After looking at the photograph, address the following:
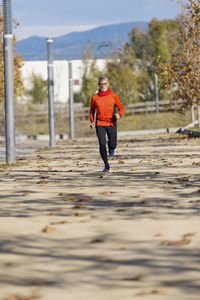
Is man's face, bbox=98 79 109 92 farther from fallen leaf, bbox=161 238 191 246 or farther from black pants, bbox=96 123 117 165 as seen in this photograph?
fallen leaf, bbox=161 238 191 246

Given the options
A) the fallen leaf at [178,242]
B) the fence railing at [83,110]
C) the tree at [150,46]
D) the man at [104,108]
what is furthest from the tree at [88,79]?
the fallen leaf at [178,242]

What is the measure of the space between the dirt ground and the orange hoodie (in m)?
1.41

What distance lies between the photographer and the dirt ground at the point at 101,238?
502cm

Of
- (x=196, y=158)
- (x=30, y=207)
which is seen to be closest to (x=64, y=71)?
(x=196, y=158)

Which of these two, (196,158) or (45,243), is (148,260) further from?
(196,158)

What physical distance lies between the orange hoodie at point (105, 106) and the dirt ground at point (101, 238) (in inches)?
55.5

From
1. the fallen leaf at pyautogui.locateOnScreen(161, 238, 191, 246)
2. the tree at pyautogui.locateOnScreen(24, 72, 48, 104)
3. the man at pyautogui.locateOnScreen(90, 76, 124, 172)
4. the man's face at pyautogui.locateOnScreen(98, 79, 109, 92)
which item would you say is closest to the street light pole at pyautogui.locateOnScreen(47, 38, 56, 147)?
the man at pyautogui.locateOnScreen(90, 76, 124, 172)

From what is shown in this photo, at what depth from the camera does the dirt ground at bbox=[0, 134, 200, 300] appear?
502 cm

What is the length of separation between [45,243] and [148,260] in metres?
1.22

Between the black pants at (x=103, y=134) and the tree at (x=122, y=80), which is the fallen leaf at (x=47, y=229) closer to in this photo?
the black pants at (x=103, y=134)

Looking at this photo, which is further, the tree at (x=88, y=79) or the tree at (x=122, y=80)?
the tree at (x=88, y=79)

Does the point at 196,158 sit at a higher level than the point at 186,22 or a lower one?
lower

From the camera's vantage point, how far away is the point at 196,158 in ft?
57.2

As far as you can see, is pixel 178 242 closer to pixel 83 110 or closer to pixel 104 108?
pixel 104 108
